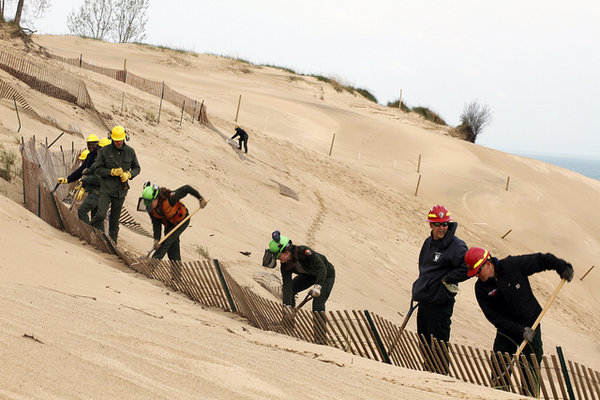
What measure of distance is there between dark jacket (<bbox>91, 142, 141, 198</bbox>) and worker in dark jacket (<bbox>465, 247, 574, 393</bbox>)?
4624 millimetres

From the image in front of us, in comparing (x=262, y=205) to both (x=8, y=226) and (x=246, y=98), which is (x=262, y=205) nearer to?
(x=8, y=226)

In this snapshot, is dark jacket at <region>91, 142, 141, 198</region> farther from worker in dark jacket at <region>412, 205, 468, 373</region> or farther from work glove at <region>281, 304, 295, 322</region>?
worker in dark jacket at <region>412, 205, 468, 373</region>

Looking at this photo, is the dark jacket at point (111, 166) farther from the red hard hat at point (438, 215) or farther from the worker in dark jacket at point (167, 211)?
the red hard hat at point (438, 215)

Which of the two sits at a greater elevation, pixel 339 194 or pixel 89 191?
pixel 89 191

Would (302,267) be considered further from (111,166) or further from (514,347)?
(111,166)

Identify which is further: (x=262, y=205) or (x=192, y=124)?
(x=192, y=124)

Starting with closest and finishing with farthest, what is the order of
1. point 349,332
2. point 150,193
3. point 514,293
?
point 514,293
point 349,332
point 150,193

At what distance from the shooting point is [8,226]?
22.5 feet

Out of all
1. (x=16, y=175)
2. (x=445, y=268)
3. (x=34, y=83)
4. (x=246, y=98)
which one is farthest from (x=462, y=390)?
(x=246, y=98)

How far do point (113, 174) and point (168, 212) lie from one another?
0.95 m

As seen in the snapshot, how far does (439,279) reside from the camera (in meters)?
5.96

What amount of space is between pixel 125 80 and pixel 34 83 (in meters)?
9.55

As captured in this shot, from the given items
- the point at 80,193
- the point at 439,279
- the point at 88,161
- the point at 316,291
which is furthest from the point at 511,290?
the point at 80,193

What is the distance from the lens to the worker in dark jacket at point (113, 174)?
7977 millimetres
